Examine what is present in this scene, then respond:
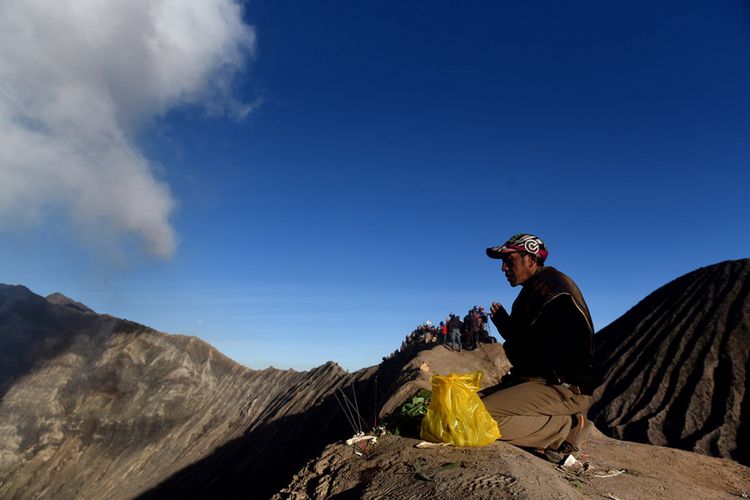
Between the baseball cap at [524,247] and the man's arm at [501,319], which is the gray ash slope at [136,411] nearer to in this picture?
the man's arm at [501,319]

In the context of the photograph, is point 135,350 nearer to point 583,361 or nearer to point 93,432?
point 93,432

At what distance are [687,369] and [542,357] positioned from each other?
113 feet

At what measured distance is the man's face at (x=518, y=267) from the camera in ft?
13.3

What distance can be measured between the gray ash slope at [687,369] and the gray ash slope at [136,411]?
743 inches

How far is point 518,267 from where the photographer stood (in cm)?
406

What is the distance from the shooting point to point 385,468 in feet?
11.5

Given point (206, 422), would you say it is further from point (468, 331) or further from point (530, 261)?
point (530, 261)

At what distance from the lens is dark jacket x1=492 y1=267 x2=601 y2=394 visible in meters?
3.52

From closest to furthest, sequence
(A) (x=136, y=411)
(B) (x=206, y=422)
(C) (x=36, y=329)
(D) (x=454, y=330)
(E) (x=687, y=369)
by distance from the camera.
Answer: (D) (x=454, y=330), (B) (x=206, y=422), (E) (x=687, y=369), (A) (x=136, y=411), (C) (x=36, y=329)

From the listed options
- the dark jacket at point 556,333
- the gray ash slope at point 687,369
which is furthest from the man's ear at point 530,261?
the gray ash slope at point 687,369

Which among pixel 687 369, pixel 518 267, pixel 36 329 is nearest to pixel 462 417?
pixel 518 267

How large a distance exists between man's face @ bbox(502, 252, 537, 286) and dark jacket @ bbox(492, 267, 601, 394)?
16 cm

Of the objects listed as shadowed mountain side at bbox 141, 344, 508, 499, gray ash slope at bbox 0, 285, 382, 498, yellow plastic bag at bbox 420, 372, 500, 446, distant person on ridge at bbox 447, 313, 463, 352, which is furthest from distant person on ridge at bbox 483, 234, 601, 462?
distant person on ridge at bbox 447, 313, 463, 352

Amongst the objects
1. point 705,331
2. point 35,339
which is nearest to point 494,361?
point 705,331
